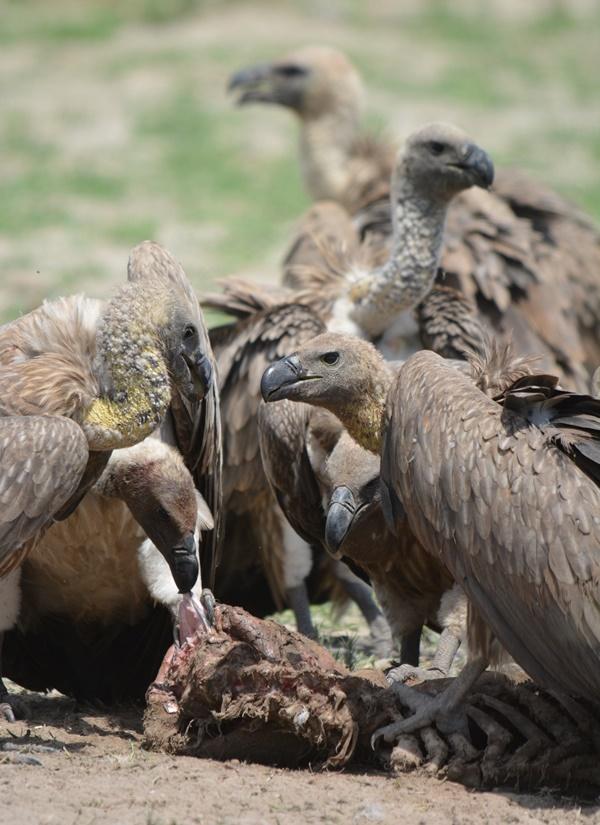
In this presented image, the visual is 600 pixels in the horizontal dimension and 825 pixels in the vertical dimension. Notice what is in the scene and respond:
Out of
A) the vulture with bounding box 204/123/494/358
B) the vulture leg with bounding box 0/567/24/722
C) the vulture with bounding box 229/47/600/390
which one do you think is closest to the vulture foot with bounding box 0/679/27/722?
the vulture leg with bounding box 0/567/24/722

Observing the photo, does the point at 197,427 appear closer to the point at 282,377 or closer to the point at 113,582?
the point at 282,377

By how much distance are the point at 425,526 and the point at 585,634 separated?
0.74 m

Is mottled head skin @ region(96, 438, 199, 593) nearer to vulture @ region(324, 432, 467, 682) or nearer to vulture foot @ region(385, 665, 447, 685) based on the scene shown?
vulture @ region(324, 432, 467, 682)

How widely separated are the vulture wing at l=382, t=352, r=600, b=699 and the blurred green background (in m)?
8.17

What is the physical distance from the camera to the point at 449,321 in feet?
26.6

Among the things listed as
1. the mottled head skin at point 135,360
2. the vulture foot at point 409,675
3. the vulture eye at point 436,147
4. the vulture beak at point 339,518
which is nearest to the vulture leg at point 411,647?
the vulture foot at point 409,675

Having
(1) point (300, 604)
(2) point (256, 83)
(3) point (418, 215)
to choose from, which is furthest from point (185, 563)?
(2) point (256, 83)

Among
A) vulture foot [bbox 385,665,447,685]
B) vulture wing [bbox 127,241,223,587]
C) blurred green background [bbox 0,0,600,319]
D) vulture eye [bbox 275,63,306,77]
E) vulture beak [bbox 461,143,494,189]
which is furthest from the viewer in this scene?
blurred green background [bbox 0,0,600,319]

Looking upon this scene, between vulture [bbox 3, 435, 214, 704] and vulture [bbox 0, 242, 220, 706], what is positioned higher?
vulture [bbox 0, 242, 220, 706]

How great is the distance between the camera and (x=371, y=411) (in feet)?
20.1

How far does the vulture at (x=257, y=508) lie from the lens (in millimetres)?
7984

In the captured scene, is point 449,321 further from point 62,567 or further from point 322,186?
point 322,186

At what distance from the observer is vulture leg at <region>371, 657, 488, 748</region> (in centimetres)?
543

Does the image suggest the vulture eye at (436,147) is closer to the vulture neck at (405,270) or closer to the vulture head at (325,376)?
the vulture neck at (405,270)
